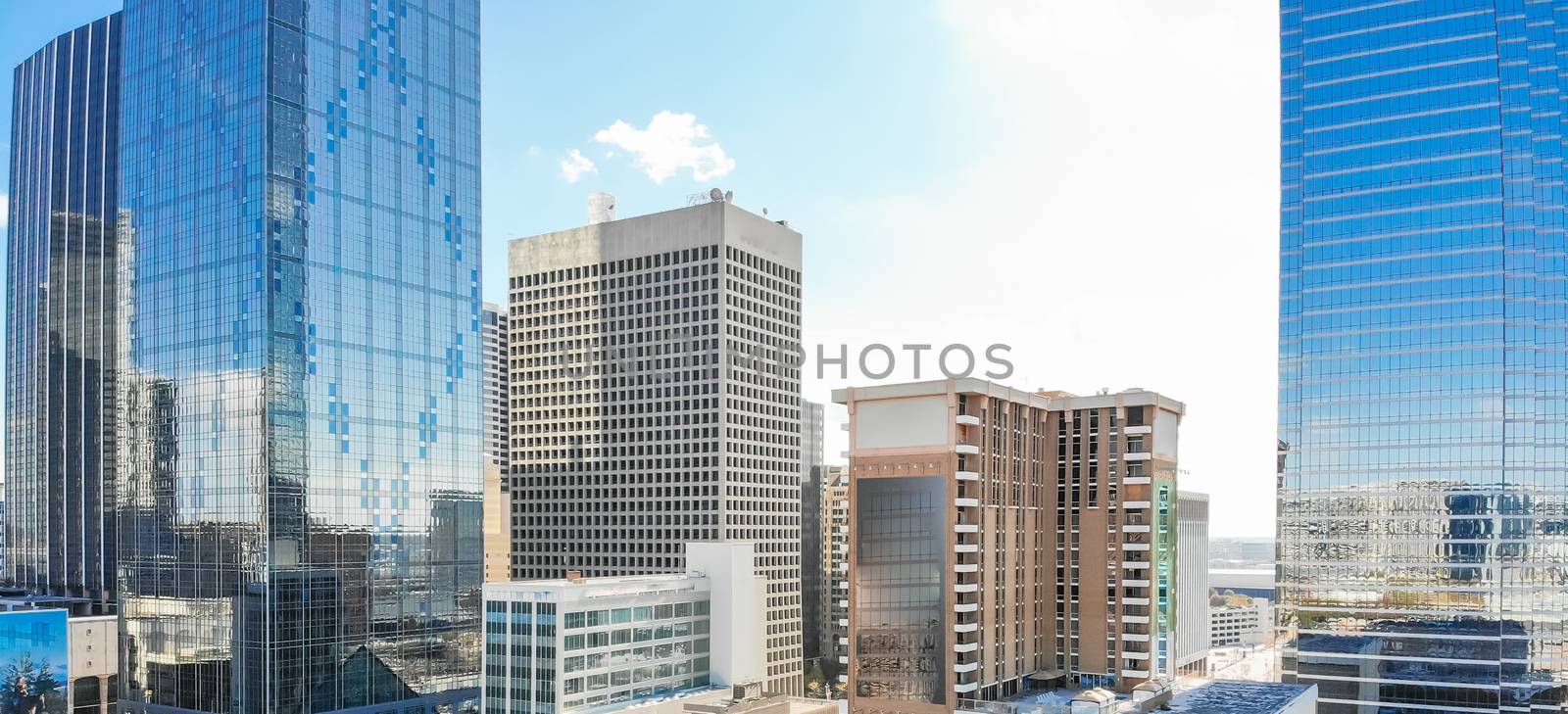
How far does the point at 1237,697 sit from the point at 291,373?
10575 centimetres

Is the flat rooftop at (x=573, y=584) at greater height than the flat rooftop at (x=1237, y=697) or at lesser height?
greater

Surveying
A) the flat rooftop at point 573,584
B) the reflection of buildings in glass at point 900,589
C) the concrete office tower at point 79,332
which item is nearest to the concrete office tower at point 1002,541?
the reflection of buildings in glass at point 900,589

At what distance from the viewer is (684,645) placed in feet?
481

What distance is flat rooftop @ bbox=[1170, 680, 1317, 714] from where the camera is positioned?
11562 centimetres

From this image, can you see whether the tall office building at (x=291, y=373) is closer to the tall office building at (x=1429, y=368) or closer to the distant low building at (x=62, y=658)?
the distant low building at (x=62, y=658)

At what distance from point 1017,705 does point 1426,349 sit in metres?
69.1

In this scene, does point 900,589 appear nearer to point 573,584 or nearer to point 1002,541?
point 1002,541

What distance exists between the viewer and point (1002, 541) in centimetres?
13938

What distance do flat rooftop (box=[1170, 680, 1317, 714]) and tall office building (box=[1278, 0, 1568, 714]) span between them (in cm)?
2086

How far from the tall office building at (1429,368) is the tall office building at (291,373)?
4155 inches

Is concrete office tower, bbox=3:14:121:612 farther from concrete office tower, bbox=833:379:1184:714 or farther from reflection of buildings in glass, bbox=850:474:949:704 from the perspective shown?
concrete office tower, bbox=833:379:1184:714

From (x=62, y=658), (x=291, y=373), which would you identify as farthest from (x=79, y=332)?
(x=291, y=373)

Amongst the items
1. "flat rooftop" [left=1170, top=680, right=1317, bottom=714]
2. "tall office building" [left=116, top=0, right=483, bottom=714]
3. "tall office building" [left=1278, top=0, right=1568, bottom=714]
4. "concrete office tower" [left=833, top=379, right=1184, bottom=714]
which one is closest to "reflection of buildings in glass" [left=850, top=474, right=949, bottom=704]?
"concrete office tower" [left=833, top=379, right=1184, bottom=714]

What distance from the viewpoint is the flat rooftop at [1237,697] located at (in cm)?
11562
